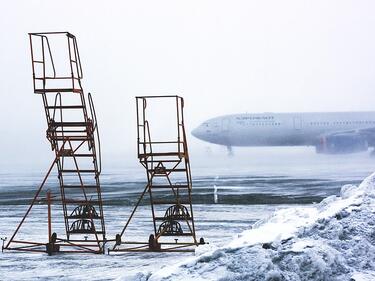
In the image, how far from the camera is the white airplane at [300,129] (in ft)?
186

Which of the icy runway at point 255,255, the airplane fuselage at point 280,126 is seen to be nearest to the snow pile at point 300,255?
the icy runway at point 255,255

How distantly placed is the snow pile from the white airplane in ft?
159

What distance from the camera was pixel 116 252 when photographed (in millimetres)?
11016

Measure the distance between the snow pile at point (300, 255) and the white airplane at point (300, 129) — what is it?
1913 inches

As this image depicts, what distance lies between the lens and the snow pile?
667 centimetres

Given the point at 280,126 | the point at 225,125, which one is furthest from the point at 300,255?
the point at 225,125

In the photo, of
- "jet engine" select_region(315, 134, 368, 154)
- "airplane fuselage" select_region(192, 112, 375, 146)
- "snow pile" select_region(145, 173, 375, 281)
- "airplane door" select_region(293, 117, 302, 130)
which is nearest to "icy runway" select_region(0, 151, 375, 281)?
"snow pile" select_region(145, 173, 375, 281)

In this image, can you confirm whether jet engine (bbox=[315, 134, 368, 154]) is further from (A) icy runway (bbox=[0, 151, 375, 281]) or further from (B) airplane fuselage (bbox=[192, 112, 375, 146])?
(A) icy runway (bbox=[0, 151, 375, 281])

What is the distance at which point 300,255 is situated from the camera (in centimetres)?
693

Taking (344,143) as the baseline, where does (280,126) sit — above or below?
above

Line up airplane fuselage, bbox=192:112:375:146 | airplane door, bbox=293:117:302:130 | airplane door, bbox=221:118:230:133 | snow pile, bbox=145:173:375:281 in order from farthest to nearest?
airplane door, bbox=221:118:230:133, airplane fuselage, bbox=192:112:375:146, airplane door, bbox=293:117:302:130, snow pile, bbox=145:173:375:281

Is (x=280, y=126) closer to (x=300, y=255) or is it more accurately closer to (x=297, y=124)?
(x=297, y=124)

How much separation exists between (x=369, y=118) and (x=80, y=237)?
49.5 m

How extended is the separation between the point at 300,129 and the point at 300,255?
166 feet
